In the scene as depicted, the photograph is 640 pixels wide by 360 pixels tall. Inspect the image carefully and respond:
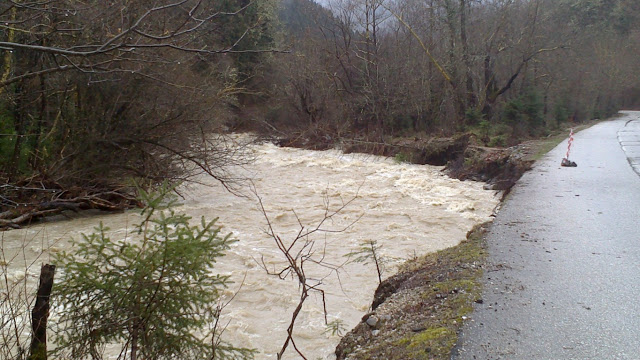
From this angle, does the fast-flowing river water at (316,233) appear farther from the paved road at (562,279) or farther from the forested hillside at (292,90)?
the paved road at (562,279)

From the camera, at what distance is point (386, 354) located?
4.86 metres

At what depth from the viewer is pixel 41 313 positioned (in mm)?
3854

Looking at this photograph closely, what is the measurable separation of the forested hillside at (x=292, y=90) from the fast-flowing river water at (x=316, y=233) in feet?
4.35

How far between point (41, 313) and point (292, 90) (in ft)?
107

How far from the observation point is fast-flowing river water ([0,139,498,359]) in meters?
7.71

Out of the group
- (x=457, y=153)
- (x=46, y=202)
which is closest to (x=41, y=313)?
(x=46, y=202)

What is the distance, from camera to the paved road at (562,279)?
15.5 feet

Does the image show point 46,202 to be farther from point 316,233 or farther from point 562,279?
point 562,279

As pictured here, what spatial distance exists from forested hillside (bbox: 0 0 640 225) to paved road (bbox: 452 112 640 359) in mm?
8288

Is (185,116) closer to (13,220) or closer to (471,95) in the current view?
(13,220)

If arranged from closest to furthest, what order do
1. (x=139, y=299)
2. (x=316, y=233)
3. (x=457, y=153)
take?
(x=139, y=299) → (x=316, y=233) → (x=457, y=153)

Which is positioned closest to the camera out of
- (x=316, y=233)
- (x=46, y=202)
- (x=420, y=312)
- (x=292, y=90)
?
(x=420, y=312)

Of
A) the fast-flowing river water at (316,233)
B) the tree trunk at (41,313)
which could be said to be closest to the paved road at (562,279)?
the fast-flowing river water at (316,233)

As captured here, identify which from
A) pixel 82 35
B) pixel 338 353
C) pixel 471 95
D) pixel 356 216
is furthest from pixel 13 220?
pixel 471 95
